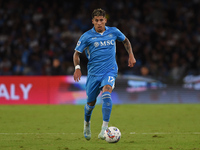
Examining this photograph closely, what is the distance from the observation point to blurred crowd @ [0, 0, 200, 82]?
1762 cm

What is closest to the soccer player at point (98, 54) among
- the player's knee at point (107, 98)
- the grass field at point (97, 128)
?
the player's knee at point (107, 98)

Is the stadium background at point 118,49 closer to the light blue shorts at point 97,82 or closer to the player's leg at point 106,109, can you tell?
the light blue shorts at point 97,82

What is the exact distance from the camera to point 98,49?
24.2 ft

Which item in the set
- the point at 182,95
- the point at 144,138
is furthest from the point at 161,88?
the point at 144,138

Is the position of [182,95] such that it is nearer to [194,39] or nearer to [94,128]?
[194,39]

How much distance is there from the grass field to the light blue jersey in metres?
1.35

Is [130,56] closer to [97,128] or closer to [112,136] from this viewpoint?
[112,136]

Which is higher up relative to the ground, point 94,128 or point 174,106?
point 94,128

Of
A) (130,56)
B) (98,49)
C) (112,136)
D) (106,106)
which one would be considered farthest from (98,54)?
(112,136)

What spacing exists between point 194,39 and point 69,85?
7.24 meters

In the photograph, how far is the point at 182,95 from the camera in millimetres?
16125

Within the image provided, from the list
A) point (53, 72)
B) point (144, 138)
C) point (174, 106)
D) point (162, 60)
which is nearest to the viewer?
point (144, 138)

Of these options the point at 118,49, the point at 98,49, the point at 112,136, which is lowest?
the point at 118,49

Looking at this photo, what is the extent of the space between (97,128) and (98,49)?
2.64 m
